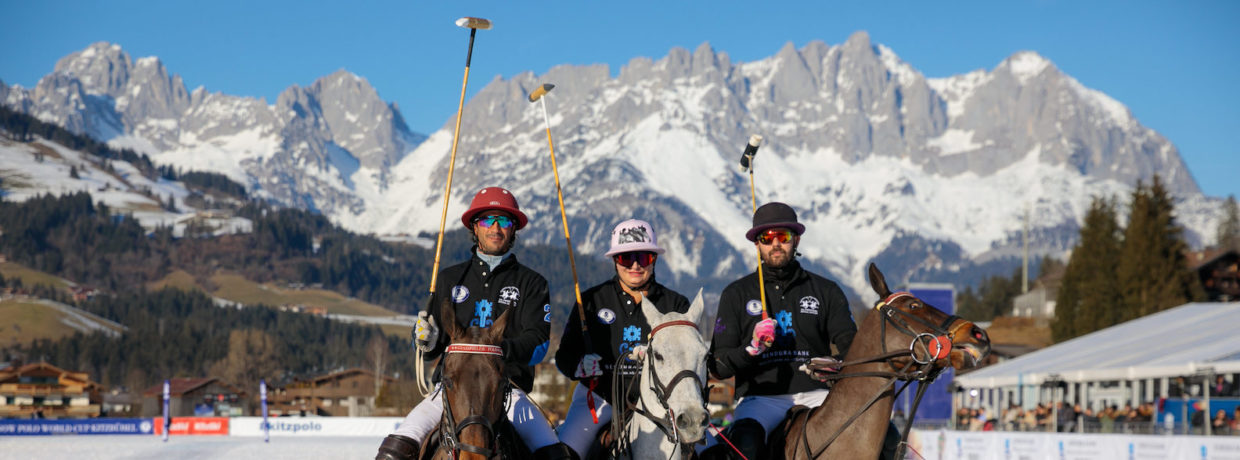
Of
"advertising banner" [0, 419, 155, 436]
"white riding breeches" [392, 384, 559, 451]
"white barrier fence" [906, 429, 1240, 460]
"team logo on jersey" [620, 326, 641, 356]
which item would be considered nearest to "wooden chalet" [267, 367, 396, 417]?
"advertising banner" [0, 419, 155, 436]

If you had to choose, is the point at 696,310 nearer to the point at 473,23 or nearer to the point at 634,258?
the point at 634,258

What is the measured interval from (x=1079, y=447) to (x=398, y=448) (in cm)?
2035

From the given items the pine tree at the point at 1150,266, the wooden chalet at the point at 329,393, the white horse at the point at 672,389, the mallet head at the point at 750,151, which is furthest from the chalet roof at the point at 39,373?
the white horse at the point at 672,389

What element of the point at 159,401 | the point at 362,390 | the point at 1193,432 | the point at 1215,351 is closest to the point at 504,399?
the point at 1193,432

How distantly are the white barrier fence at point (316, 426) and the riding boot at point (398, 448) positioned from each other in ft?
137

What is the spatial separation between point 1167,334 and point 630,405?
36.4 m

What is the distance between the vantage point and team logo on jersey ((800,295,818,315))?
10133 mm

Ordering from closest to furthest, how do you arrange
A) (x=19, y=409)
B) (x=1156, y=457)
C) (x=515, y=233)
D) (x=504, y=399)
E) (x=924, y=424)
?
(x=504, y=399) → (x=515, y=233) → (x=1156, y=457) → (x=924, y=424) → (x=19, y=409)

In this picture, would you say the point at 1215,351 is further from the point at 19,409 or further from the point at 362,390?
the point at 362,390

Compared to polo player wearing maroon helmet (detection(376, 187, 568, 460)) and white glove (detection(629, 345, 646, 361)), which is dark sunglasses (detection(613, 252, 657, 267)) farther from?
white glove (detection(629, 345, 646, 361))

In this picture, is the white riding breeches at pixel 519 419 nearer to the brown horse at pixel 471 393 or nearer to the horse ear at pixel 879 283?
the brown horse at pixel 471 393

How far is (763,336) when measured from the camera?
8.85 m

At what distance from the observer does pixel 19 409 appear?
102 meters

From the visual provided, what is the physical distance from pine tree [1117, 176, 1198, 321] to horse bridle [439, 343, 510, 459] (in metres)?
73.3
